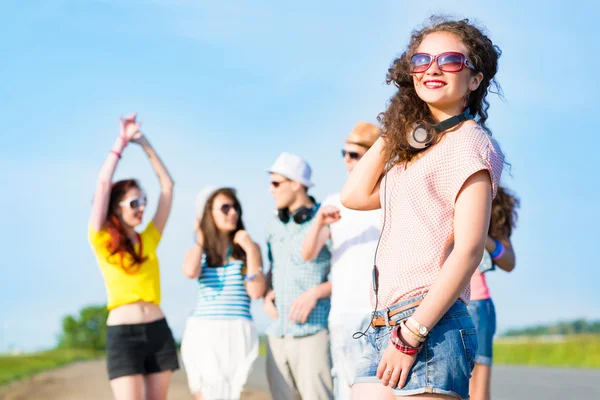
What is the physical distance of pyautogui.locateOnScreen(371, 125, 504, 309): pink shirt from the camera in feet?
8.43

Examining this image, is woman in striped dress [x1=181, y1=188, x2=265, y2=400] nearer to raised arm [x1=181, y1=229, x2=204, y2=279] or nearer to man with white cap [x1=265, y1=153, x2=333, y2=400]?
raised arm [x1=181, y1=229, x2=204, y2=279]

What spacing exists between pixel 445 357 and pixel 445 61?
106cm

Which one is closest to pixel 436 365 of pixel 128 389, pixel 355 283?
pixel 355 283

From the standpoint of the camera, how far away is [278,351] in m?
5.71

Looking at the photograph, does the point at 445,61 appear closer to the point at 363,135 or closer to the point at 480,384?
the point at 363,135

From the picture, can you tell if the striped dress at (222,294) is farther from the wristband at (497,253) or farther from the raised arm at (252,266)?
the wristband at (497,253)

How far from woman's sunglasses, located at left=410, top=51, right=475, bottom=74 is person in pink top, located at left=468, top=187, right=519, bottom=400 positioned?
2.51 metres

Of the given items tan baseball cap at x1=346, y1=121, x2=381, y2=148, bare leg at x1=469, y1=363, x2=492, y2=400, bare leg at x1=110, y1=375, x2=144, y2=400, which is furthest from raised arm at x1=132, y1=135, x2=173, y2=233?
bare leg at x1=469, y1=363, x2=492, y2=400

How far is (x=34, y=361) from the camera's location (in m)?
21.3

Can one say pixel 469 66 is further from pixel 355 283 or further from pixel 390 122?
pixel 355 283

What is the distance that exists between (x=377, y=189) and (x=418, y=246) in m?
0.45

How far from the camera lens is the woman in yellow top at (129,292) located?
5.69 m

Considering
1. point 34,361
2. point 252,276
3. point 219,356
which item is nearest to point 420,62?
point 252,276

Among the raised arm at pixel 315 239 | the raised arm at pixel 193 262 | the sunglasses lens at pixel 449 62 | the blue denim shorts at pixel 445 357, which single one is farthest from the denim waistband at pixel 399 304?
the raised arm at pixel 193 262
